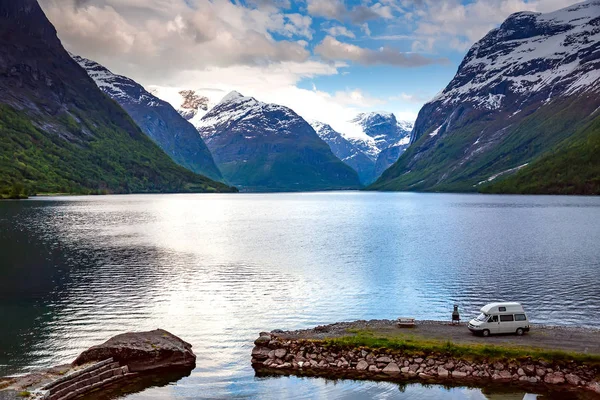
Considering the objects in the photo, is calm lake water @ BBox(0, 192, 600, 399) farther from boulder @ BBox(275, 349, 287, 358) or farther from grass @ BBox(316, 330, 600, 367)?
grass @ BBox(316, 330, 600, 367)

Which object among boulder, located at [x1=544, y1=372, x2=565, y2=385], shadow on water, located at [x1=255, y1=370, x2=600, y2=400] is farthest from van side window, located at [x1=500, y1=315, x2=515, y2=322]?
shadow on water, located at [x1=255, y1=370, x2=600, y2=400]

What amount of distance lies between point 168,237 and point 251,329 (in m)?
100

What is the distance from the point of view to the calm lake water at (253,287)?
170ft

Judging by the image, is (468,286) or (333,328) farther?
(468,286)

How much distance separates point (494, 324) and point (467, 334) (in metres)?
2.78

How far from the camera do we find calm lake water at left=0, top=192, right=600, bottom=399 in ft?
170

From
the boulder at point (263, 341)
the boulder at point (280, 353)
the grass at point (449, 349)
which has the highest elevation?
the grass at point (449, 349)

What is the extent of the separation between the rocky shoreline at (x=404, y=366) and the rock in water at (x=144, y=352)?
7085 millimetres

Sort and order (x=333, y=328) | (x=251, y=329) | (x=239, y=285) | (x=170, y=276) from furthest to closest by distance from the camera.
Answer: (x=170, y=276) < (x=239, y=285) < (x=251, y=329) < (x=333, y=328)

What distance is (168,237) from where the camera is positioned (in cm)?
15712

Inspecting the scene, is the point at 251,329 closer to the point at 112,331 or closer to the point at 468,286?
the point at 112,331

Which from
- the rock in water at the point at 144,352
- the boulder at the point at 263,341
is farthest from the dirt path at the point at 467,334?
the rock in water at the point at 144,352

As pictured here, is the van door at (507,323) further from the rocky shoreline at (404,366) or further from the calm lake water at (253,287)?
the calm lake water at (253,287)

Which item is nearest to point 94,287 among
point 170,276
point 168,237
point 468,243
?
point 170,276
